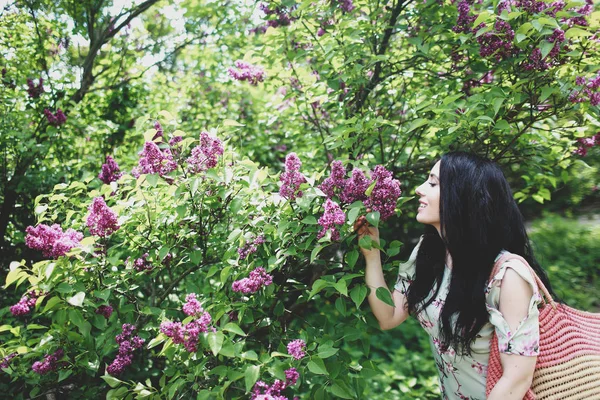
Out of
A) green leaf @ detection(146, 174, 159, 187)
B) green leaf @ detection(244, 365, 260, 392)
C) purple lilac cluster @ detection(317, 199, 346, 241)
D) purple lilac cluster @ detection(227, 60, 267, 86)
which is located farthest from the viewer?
purple lilac cluster @ detection(227, 60, 267, 86)

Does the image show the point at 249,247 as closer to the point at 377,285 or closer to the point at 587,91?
the point at 377,285

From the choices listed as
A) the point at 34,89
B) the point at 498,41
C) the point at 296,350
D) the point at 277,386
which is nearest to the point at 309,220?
the point at 296,350

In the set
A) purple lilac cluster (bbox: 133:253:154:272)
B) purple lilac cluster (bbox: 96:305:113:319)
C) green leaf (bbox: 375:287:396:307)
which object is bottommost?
purple lilac cluster (bbox: 96:305:113:319)

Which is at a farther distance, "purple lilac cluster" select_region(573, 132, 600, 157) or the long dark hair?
"purple lilac cluster" select_region(573, 132, 600, 157)

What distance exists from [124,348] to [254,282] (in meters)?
0.71

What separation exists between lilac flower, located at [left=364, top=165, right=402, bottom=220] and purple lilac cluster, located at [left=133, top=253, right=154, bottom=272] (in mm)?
1039

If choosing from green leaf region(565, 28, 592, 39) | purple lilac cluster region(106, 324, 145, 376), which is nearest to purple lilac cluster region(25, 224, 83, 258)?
purple lilac cluster region(106, 324, 145, 376)

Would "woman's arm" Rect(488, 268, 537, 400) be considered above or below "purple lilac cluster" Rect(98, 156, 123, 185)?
below

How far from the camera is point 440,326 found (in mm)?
1839

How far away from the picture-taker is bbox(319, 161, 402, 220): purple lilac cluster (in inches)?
67.7

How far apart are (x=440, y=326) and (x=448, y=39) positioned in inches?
57.5

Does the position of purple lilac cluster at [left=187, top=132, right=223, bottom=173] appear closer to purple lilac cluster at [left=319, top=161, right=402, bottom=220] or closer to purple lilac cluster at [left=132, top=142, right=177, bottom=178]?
purple lilac cluster at [left=132, top=142, right=177, bottom=178]

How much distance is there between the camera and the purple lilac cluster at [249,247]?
73.5 inches

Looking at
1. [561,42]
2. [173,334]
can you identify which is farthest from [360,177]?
[561,42]
